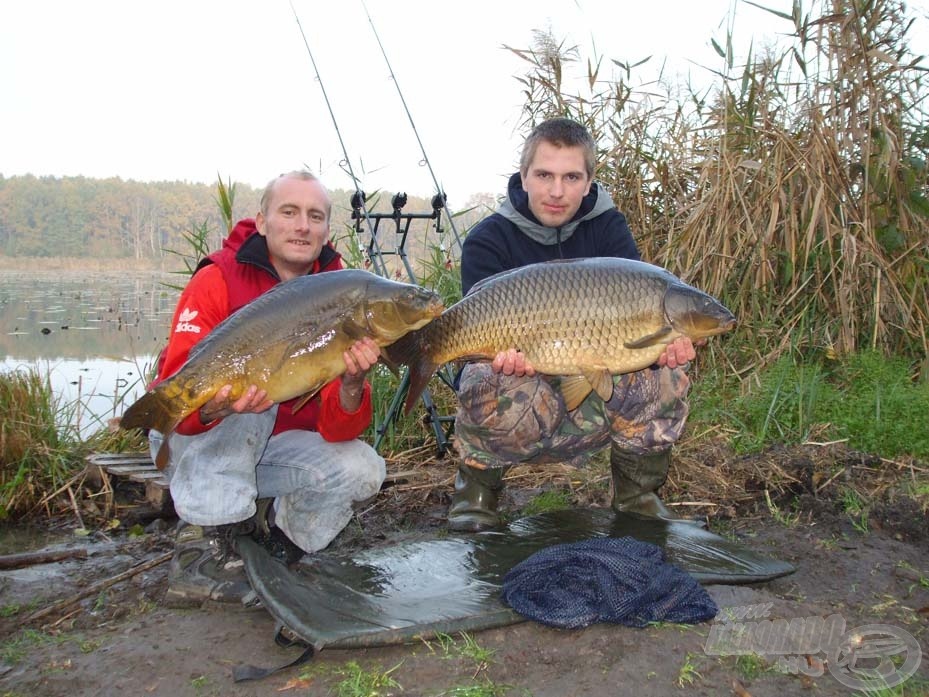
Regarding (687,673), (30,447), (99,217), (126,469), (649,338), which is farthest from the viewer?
(99,217)

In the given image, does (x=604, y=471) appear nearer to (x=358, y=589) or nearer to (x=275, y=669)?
(x=358, y=589)

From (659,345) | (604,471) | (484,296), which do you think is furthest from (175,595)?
(604,471)

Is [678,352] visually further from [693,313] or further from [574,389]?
[574,389]

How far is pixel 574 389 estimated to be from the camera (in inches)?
93.0

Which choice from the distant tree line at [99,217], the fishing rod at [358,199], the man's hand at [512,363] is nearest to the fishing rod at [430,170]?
the fishing rod at [358,199]

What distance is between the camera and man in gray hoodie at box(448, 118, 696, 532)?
8.32ft

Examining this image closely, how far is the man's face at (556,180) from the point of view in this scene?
2.58 metres

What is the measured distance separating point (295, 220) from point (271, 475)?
750 mm

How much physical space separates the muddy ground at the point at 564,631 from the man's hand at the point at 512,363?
726mm

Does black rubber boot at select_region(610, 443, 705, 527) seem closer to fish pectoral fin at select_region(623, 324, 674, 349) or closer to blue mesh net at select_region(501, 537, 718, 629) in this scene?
fish pectoral fin at select_region(623, 324, 674, 349)

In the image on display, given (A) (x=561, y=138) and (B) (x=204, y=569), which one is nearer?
(B) (x=204, y=569)

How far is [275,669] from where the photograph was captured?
63.6 inches

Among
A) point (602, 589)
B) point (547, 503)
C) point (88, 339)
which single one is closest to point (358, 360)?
point (602, 589)

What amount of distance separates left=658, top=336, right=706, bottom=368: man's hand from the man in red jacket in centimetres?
86
